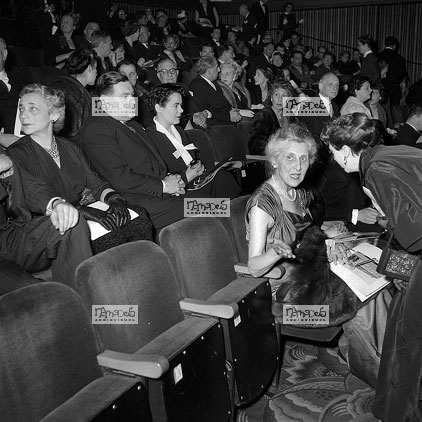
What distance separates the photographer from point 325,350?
2.68 metres

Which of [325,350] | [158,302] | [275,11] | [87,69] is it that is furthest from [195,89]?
[275,11]

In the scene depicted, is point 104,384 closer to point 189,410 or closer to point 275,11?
point 189,410

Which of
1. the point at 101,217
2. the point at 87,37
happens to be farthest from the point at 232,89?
the point at 101,217

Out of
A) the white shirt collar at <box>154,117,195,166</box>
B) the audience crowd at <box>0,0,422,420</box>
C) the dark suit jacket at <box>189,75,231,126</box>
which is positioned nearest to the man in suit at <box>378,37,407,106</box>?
the audience crowd at <box>0,0,422,420</box>

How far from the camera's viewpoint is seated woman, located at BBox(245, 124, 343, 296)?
215cm

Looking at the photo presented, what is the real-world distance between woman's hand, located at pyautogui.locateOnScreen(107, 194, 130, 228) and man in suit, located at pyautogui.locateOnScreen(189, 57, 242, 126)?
2431mm

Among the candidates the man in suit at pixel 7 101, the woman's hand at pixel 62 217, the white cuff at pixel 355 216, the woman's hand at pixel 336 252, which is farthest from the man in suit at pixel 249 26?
the woman's hand at pixel 62 217

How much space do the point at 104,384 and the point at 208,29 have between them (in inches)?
358

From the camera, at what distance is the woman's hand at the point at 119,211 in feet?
7.85

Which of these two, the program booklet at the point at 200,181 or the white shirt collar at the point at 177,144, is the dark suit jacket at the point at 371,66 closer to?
the white shirt collar at the point at 177,144

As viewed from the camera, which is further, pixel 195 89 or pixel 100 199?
pixel 195 89

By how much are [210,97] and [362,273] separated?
3.12 metres

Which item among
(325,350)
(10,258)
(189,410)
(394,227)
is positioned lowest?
(325,350)

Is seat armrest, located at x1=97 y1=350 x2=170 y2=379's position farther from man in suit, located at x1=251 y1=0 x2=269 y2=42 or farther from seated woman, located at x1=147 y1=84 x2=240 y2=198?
man in suit, located at x1=251 y1=0 x2=269 y2=42
